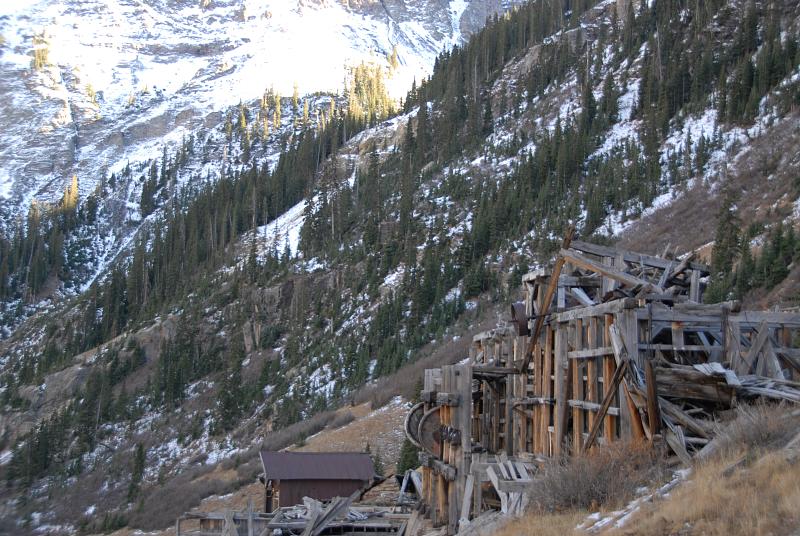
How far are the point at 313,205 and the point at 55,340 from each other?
33.3 m

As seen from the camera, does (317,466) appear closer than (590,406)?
No

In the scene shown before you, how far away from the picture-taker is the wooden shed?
91.4 ft

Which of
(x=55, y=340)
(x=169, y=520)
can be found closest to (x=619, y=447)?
(x=169, y=520)

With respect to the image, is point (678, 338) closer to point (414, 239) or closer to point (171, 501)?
point (171, 501)

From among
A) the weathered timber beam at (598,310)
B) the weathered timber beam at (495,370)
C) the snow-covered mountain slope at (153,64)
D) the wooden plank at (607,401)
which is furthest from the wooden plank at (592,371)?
the snow-covered mountain slope at (153,64)

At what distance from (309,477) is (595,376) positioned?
54.9ft

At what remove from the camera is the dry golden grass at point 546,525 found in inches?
366

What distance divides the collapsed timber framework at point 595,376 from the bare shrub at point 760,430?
0.39 m

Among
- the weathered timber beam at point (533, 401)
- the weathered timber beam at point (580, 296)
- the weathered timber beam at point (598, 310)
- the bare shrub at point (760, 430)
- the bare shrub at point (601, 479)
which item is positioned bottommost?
the bare shrub at point (601, 479)

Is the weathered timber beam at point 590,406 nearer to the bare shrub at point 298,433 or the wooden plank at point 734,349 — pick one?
the wooden plank at point 734,349

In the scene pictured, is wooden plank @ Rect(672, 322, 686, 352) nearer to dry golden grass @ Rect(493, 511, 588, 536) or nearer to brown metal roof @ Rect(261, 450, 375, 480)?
dry golden grass @ Rect(493, 511, 588, 536)

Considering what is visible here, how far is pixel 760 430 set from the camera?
30.9 feet

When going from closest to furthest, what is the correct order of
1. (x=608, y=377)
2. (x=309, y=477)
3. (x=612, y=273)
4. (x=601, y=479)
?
(x=601, y=479)
(x=608, y=377)
(x=612, y=273)
(x=309, y=477)

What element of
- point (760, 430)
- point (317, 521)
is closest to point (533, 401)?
point (760, 430)
